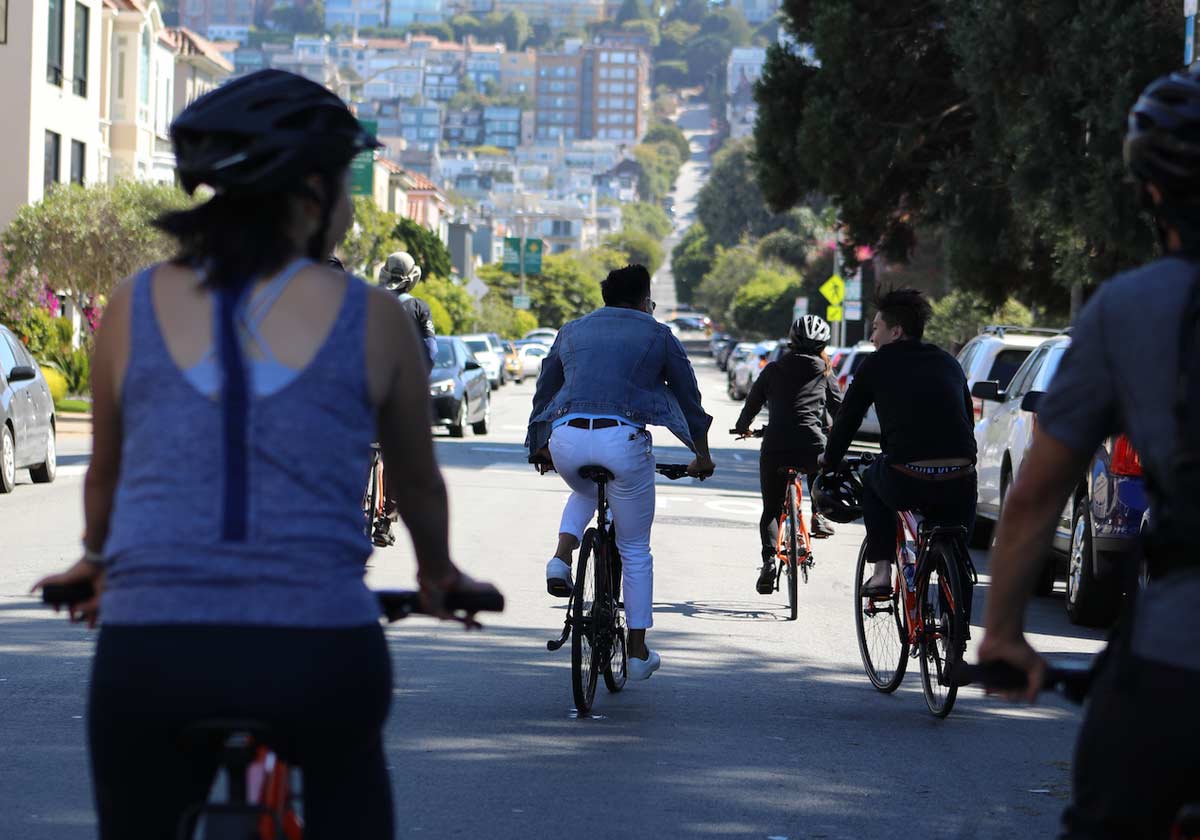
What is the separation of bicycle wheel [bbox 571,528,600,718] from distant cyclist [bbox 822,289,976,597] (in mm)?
1333

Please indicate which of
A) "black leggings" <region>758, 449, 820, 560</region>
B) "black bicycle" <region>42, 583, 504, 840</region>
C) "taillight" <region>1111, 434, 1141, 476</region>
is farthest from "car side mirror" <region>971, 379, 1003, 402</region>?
"black bicycle" <region>42, 583, 504, 840</region>

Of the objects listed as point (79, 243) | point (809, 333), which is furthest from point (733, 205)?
point (809, 333)

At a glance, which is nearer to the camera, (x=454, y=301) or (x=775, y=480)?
(x=775, y=480)

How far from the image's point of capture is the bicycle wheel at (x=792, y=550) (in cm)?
1162

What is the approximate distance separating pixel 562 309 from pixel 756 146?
86.5 meters

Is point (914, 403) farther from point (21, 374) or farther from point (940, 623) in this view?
point (21, 374)

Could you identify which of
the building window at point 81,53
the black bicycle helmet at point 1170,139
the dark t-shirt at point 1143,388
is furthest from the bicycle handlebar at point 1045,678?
the building window at point 81,53

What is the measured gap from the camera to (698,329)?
17888 centimetres

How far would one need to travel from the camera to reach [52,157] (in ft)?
131

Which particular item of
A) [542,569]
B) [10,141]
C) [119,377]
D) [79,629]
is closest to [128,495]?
[119,377]

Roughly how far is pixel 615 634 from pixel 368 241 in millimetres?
53795

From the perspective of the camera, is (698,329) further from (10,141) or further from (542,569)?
(542,569)

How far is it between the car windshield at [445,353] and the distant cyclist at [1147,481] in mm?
25029

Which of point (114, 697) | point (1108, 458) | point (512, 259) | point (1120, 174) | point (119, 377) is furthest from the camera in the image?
point (512, 259)
